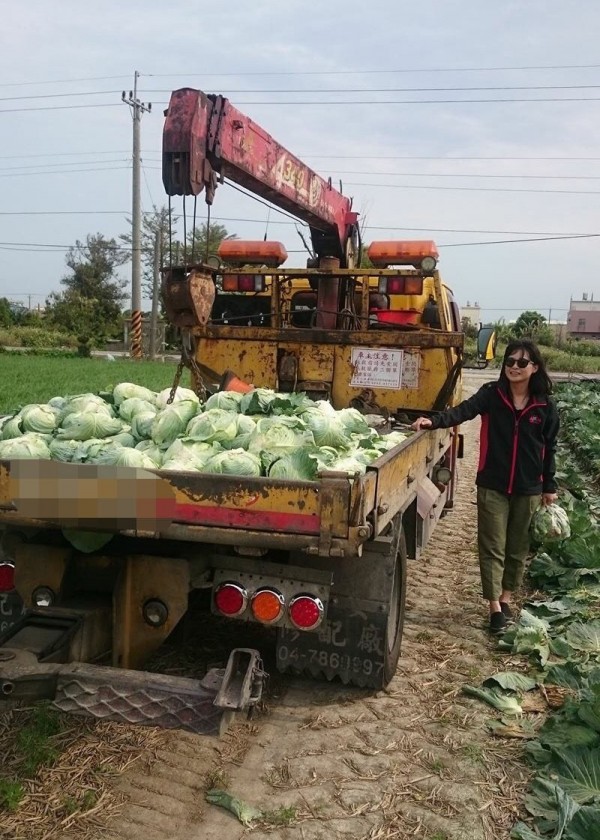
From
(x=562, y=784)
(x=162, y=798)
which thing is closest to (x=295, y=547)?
(x=162, y=798)

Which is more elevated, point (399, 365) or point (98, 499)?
point (399, 365)

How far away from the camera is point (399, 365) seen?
19.3 ft

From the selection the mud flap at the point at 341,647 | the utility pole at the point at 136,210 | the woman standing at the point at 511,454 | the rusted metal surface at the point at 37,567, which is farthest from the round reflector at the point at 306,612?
the utility pole at the point at 136,210

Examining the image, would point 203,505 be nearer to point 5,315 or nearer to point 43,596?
point 43,596

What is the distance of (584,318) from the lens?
328 feet

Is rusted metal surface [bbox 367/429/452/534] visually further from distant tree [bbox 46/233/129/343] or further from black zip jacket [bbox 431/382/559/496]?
distant tree [bbox 46/233/129/343]

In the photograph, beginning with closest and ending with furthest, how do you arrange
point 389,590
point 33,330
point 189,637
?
1. point 389,590
2. point 189,637
3. point 33,330

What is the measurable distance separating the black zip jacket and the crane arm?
2.03 meters

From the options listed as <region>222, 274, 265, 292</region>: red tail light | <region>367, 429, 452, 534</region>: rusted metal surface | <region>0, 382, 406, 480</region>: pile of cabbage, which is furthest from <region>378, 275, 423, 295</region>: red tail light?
<region>0, 382, 406, 480</region>: pile of cabbage

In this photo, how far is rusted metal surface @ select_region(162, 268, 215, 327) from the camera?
473 centimetres

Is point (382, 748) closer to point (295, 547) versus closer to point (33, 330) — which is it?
point (295, 547)

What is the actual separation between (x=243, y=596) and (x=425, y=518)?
1.87 m

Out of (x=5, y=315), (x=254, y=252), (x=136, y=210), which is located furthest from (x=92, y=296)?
(x=254, y=252)

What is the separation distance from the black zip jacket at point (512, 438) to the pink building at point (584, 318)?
92.2 meters
